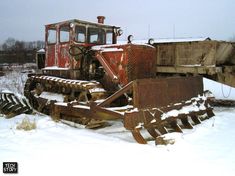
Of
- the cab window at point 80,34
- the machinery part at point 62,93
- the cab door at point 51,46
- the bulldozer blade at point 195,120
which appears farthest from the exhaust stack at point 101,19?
the bulldozer blade at point 195,120

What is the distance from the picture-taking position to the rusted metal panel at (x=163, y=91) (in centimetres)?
605

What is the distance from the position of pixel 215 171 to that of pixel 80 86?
4141mm

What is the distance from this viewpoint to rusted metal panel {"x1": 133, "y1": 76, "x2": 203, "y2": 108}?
19.8 ft

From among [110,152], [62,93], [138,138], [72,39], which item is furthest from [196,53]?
[110,152]

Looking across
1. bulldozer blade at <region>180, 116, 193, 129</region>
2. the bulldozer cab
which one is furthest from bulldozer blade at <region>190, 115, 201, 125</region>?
the bulldozer cab

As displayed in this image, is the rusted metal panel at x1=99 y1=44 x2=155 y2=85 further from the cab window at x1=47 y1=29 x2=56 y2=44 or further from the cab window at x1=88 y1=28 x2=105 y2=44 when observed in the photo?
the cab window at x1=47 y1=29 x2=56 y2=44

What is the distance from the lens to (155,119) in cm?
609

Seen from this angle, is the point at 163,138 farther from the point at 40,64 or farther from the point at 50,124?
the point at 40,64

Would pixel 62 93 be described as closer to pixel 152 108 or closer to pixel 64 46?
pixel 64 46

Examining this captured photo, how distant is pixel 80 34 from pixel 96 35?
0.59 metres

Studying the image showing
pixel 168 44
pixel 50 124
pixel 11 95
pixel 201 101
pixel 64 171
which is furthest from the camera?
pixel 168 44

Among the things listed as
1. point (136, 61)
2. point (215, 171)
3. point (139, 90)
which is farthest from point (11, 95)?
point (215, 171)

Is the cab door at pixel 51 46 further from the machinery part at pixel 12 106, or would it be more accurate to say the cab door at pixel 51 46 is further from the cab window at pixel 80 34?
the machinery part at pixel 12 106

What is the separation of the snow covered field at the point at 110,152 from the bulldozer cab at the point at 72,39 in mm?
2507
